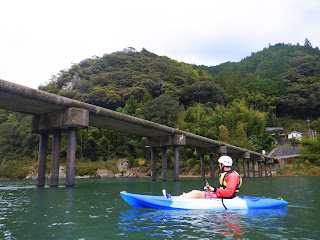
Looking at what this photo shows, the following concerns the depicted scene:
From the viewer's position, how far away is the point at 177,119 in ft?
156

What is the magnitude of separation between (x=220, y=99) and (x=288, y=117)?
106 ft

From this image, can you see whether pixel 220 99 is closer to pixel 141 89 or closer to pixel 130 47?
pixel 141 89

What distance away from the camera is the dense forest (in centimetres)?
4556

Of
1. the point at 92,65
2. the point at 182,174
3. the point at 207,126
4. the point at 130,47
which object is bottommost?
the point at 182,174

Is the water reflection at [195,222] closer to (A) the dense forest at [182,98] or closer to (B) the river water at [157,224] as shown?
(B) the river water at [157,224]

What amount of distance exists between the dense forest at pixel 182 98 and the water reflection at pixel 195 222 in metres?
34.7

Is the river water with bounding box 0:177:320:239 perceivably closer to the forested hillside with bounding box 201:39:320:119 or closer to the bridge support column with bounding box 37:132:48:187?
the bridge support column with bounding box 37:132:48:187

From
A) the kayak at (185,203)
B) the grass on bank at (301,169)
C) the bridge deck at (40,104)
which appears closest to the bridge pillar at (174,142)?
the bridge deck at (40,104)


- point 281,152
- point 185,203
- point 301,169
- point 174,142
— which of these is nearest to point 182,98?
point 281,152

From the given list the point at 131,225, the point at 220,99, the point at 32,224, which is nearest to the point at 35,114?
the point at 32,224

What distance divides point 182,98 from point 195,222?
59.5 meters

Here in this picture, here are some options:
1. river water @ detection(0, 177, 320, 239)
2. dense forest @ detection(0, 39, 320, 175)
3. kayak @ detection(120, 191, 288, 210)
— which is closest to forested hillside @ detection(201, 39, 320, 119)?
dense forest @ detection(0, 39, 320, 175)

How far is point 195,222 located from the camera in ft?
18.1

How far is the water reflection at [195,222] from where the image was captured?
461 cm
